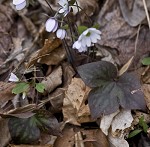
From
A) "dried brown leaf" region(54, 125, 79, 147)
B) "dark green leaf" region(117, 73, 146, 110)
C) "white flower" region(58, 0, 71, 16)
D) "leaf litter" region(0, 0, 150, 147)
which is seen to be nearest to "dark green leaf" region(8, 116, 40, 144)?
"leaf litter" region(0, 0, 150, 147)

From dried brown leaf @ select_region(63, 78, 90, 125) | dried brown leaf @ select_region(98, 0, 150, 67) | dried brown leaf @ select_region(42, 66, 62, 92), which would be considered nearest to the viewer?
dried brown leaf @ select_region(63, 78, 90, 125)

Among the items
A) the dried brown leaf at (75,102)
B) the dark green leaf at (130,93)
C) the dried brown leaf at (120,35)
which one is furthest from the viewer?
the dried brown leaf at (120,35)

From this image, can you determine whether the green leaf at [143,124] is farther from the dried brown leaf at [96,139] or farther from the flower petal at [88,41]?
A: the flower petal at [88,41]

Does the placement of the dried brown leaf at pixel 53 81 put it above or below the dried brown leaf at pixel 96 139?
above

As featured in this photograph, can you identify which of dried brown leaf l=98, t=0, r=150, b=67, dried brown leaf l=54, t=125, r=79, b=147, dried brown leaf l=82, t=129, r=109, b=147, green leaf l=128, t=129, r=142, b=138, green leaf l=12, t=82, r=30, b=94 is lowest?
green leaf l=128, t=129, r=142, b=138

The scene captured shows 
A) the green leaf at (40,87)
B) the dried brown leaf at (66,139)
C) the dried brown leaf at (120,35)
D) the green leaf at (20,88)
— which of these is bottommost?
the dried brown leaf at (66,139)

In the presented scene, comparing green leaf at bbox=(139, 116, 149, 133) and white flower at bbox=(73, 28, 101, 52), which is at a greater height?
white flower at bbox=(73, 28, 101, 52)

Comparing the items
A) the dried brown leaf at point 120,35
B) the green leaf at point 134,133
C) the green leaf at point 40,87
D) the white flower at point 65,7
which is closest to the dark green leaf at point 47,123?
the green leaf at point 40,87

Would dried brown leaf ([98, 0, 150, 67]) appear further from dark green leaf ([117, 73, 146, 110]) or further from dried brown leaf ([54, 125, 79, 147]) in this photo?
dried brown leaf ([54, 125, 79, 147])

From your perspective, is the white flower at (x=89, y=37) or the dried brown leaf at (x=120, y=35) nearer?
the white flower at (x=89, y=37)
